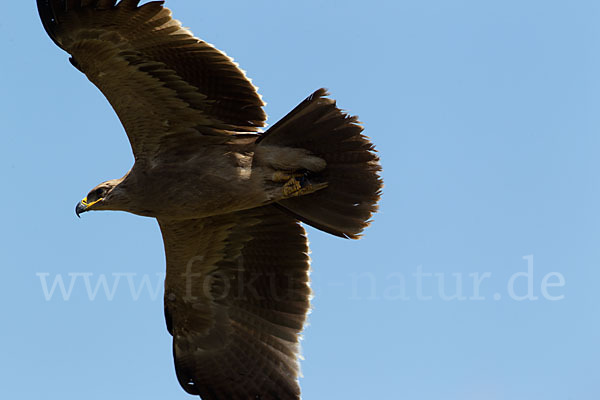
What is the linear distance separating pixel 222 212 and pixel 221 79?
110 cm

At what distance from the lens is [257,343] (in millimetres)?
8586

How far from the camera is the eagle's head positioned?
25.4ft

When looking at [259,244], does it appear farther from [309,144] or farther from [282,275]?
[309,144]

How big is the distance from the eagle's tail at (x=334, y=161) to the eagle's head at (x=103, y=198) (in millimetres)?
1257

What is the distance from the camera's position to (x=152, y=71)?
24.7ft

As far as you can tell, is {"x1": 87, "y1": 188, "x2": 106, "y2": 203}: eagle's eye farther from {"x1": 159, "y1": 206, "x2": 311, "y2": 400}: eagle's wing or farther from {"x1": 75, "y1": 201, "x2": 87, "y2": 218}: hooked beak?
{"x1": 159, "y1": 206, "x2": 311, "y2": 400}: eagle's wing

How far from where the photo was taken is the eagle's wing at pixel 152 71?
7223 mm

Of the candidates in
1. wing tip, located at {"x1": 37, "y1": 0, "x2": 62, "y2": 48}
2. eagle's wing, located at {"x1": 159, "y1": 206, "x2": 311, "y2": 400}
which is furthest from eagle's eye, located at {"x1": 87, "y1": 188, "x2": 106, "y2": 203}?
wing tip, located at {"x1": 37, "y1": 0, "x2": 62, "y2": 48}

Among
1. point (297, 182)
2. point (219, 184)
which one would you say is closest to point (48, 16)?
point (219, 184)

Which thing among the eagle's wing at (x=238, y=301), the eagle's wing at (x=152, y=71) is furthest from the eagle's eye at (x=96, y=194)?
the eagle's wing at (x=238, y=301)

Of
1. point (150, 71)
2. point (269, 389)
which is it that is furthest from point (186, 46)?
point (269, 389)

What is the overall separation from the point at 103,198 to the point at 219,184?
969 millimetres

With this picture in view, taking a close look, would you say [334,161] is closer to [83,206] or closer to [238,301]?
[238,301]

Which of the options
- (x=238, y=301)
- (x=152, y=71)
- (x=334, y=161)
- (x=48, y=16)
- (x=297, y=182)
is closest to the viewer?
(x=48, y=16)
